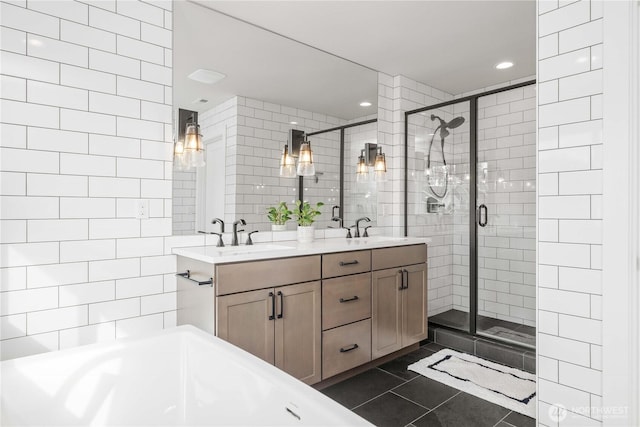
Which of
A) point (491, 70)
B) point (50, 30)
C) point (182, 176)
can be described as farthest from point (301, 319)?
point (491, 70)

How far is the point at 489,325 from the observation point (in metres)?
3.40

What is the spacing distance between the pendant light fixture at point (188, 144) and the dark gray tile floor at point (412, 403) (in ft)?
5.78

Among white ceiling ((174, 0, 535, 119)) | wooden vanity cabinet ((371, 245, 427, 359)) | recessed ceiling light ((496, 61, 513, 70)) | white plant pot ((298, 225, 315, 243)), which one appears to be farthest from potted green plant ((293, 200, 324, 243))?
recessed ceiling light ((496, 61, 513, 70))

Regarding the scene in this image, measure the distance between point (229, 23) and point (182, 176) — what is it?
112cm

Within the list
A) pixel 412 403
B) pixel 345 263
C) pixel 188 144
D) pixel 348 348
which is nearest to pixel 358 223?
pixel 345 263

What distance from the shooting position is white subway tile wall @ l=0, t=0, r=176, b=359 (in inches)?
72.7

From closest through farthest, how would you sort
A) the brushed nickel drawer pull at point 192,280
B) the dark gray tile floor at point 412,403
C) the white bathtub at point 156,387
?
the white bathtub at point 156,387 → the brushed nickel drawer pull at point 192,280 → the dark gray tile floor at point 412,403

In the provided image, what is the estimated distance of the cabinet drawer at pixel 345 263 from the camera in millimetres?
2486

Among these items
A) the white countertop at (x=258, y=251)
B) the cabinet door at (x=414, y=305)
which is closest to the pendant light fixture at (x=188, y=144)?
the white countertop at (x=258, y=251)

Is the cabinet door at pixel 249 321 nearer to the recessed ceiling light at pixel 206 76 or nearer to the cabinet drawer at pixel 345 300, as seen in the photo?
the cabinet drawer at pixel 345 300

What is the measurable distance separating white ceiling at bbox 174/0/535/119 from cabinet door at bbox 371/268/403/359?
1501mm

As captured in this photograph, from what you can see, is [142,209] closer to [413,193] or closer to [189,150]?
[189,150]

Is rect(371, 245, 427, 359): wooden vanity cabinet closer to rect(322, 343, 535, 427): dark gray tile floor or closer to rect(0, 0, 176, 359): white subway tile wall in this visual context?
rect(322, 343, 535, 427): dark gray tile floor

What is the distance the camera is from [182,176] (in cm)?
243
